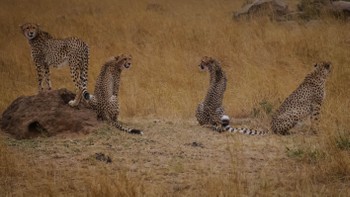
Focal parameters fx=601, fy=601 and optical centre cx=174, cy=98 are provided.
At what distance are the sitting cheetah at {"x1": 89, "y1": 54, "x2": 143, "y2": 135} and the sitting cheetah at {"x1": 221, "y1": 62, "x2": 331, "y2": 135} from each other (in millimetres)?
1194

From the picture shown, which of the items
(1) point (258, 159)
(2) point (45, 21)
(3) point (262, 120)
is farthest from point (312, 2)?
(1) point (258, 159)

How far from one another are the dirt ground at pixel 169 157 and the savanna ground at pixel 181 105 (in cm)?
1

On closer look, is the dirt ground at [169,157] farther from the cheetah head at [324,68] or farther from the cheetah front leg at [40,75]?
the cheetah front leg at [40,75]

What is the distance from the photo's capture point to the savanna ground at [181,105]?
467 centimetres

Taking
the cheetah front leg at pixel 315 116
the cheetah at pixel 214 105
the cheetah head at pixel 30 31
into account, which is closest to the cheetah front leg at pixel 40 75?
the cheetah head at pixel 30 31

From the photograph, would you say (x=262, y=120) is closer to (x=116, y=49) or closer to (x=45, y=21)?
(x=116, y=49)

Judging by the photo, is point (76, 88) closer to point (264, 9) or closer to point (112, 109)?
point (112, 109)

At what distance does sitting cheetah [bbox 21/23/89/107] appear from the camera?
24.5ft

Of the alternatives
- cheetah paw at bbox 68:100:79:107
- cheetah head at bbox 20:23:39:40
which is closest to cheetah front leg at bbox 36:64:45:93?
cheetah head at bbox 20:23:39:40

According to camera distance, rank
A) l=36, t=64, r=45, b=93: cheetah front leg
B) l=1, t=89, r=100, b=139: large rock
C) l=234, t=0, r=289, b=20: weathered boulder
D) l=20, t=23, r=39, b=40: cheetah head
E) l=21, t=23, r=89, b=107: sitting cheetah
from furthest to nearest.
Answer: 1. l=234, t=0, r=289, b=20: weathered boulder
2. l=20, t=23, r=39, b=40: cheetah head
3. l=36, t=64, r=45, b=93: cheetah front leg
4. l=21, t=23, r=89, b=107: sitting cheetah
5. l=1, t=89, r=100, b=139: large rock

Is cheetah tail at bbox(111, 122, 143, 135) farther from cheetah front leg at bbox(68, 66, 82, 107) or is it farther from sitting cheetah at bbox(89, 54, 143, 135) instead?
cheetah front leg at bbox(68, 66, 82, 107)

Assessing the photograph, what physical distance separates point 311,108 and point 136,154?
2201mm

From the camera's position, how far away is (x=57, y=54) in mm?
7605

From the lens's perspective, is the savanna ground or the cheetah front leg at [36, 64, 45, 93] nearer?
the savanna ground
